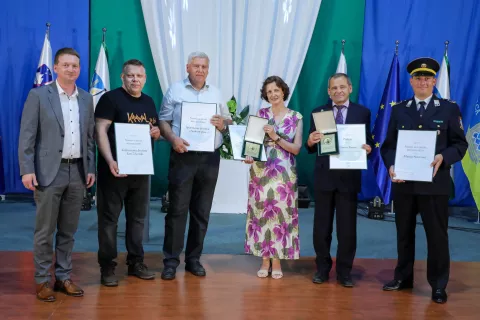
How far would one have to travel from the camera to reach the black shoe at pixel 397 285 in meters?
3.35

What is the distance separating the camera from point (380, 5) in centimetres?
668

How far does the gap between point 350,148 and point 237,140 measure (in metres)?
0.76

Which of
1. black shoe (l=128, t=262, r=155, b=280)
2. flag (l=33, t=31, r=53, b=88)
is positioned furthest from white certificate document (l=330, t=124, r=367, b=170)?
flag (l=33, t=31, r=53, b=88)

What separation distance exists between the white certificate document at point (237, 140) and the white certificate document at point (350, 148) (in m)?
0.50

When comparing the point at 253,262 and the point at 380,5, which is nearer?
the point at 253,262

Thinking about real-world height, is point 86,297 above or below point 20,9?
below

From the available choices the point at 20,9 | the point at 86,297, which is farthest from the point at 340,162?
the point at 20,9

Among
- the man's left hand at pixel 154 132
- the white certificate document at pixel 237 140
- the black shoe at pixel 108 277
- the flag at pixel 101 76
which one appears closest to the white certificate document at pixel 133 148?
the man's left hand at pixel 154 132

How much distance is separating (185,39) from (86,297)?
4271 millimetres

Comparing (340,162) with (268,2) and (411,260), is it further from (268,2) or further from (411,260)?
(268,2)

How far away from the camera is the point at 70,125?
2957mm

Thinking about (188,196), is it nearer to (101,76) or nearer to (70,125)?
(70,125)

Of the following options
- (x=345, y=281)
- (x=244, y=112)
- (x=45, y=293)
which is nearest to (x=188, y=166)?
(x=45, y=293)

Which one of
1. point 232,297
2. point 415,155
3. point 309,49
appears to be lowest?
point 232,297
